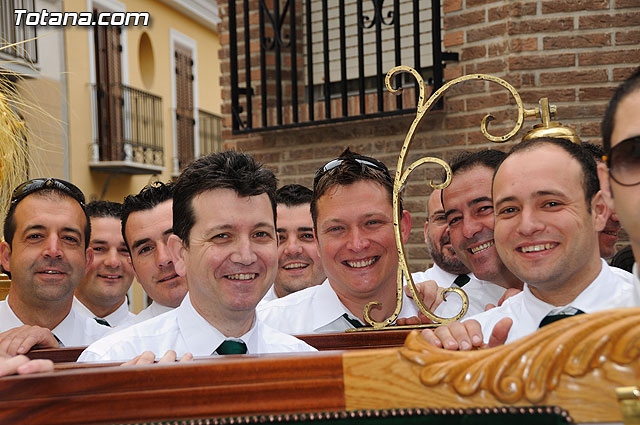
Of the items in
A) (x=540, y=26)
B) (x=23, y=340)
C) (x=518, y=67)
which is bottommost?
(x=23, y=340)

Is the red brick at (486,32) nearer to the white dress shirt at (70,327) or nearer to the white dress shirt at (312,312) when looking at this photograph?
the white dress shirt at (312,312)

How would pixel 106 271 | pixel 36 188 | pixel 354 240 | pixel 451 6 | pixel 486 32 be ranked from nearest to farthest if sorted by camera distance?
pixel 354 240
pixel 36 188
pixel 106 271
pixel 486 32
pixel 451 6

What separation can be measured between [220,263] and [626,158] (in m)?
1.14

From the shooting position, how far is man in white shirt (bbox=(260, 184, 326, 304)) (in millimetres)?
3475

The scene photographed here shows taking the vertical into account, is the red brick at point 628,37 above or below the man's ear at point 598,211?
above

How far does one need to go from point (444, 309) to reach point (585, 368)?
4.55 ft

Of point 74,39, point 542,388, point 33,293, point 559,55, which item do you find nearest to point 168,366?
point 542,388

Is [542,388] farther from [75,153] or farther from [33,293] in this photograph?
[75,153]

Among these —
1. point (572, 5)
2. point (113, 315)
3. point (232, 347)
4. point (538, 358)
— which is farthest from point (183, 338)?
point (572, 5)

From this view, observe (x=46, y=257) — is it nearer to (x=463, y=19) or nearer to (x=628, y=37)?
(x=463, y=19)

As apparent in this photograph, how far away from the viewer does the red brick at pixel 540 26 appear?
394cm

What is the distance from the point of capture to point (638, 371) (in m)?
1.00

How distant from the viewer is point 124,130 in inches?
508

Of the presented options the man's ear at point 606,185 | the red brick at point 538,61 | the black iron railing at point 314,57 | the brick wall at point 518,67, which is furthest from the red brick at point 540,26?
the man's ear at point 606,185
